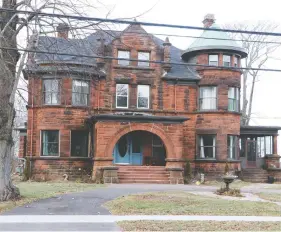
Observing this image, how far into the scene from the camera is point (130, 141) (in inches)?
1268

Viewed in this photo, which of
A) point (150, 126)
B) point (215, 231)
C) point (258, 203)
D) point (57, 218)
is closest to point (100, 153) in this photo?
point (150, 126)

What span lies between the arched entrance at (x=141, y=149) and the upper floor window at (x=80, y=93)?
141 inches

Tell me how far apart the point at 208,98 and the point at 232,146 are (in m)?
3.65

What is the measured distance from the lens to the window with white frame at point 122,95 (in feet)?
105

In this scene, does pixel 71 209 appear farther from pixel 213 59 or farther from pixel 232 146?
pixel 213 59

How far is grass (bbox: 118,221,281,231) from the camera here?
12180 millimetres

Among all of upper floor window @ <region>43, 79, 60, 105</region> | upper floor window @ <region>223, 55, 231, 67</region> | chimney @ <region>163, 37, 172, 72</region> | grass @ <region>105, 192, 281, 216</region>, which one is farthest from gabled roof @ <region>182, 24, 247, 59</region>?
grass @ <region>105, 192, 281, 216</region>

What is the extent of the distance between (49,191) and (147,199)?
16.6ft

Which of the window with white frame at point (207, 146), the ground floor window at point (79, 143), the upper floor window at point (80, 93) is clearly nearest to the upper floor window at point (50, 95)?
the upper floor window at point (80, 93)

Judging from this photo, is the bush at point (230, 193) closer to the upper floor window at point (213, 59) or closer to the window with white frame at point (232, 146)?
the window with white frame at point (232, 146)

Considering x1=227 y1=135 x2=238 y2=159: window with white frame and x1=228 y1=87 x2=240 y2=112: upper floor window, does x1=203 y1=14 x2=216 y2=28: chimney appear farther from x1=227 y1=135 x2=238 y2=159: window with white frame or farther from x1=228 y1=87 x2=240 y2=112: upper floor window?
x1=227 y1=135 x2=238 y2=159: window with white frame

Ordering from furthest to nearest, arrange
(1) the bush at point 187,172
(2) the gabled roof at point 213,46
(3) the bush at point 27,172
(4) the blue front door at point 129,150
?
(2) the gabled roof at point 213,46
(4) the blue front door at point 129,150
(1) the bush at point 187,172
(3) the bush at point 27,172

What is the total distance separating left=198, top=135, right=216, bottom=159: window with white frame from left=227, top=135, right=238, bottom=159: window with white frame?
104 cm

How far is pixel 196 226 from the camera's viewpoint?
12.6 meters
